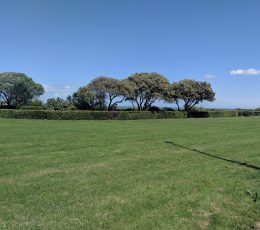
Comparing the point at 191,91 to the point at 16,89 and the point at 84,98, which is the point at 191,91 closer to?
the point at 84,98

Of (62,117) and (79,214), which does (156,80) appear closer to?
(62,117)

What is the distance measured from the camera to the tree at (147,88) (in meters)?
46.0

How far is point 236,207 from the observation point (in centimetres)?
564

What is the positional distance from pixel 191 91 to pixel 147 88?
26.8 feet

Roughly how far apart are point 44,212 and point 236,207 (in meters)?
2.91

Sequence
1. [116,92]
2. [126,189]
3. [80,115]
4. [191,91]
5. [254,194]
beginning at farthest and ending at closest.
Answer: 1. [191,91]
2. [116,92]
3. [80,115]
4. [126,189]
5. [254,194]

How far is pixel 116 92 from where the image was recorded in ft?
140

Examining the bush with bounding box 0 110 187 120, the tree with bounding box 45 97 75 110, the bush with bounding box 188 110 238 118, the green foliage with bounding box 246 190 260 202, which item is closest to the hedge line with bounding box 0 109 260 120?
the bush with bounding box 0 110 187 120

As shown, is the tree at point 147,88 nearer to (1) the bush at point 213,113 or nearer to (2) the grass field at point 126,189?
(1) the bush at point 213,113

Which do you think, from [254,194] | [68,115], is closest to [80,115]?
[68,115]

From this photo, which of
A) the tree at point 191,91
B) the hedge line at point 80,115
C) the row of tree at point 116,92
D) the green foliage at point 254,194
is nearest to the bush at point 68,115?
the hedge line at point 80,115

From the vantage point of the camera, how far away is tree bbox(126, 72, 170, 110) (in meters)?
46.0

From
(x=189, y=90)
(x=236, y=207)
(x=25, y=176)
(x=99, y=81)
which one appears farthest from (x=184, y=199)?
(x=189, y=90)

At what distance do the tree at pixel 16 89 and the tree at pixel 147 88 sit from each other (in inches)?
693
